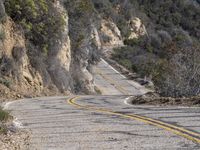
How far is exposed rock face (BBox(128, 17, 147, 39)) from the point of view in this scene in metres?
93.3

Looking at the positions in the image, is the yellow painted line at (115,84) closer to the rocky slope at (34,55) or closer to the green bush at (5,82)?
the rocky slope at (34,55)

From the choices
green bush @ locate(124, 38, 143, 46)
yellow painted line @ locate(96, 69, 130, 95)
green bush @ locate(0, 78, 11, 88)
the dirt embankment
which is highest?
green bush @ locate(124, 38, 143, 46)

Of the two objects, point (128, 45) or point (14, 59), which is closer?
point (14, 59)

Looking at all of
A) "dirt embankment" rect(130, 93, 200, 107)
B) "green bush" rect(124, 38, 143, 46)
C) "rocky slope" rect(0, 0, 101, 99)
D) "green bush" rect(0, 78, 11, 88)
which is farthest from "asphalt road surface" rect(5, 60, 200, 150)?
"green bush" rect(124, 38, 143, 46)

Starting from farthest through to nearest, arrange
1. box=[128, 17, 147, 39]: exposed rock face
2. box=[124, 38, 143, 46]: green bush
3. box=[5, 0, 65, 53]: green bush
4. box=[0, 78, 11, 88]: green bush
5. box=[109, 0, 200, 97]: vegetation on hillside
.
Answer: box=[128, 17, 147, 39]: exposed rock face, box=[124, 38, 143, 46]: green bush, box=[5, 0, 65, 53]: green bush, box=[0, 78, 11, 88]: green bush, box=[109, 0, 200, 97]: vegetation on hillside

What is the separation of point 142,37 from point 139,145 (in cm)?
8546

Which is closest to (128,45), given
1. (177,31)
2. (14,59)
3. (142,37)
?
(142,37)

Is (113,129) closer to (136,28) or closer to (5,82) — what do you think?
(5,82)

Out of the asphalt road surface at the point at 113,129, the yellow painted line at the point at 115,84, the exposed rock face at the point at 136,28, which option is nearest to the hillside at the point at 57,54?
the yellow painted line at the point at 115,84

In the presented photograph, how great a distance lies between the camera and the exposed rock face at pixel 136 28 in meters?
93.3

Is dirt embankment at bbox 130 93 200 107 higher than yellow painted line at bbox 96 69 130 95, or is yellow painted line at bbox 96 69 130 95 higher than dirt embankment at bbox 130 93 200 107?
dirt embankment at bbox 130 93 200 107

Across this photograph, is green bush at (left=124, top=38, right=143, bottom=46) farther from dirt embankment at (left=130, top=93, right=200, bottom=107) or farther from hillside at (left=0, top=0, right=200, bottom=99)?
dirt embankment at (left=130, top=93, right=200, bottom=107)

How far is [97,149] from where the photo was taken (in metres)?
9.29

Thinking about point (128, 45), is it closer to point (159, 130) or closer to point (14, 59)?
point (14, 59)
